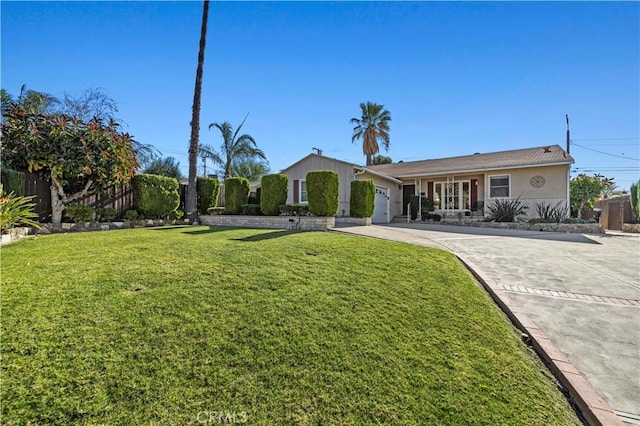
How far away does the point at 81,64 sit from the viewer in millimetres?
12828

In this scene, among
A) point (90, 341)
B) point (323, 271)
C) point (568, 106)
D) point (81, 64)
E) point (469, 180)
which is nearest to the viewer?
point (90, 341)

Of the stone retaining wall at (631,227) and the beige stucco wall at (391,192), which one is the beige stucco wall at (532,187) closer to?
the stone retaining wall at (631,227)

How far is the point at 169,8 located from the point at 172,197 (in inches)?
270

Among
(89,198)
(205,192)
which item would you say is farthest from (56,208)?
(205,192)

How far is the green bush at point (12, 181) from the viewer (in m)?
7.84

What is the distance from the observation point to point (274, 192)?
1153 centimetres

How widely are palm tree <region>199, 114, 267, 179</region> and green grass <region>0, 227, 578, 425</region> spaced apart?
1845 cm

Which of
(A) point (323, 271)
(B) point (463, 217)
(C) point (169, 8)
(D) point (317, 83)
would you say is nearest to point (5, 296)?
(A) point (323, 271)

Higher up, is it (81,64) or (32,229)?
(81,64)

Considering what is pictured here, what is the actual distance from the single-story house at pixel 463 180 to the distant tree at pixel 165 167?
27.1ft

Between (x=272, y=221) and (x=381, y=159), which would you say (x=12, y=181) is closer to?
(x=272, y=221)

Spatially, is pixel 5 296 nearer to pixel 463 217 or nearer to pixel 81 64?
pixel 81 64

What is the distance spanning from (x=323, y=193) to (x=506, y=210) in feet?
33.4

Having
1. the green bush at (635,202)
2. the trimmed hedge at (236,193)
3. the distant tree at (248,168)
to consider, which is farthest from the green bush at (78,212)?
the green bush at (635,202)
